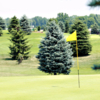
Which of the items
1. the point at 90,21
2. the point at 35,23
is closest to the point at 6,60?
the point at 90,21

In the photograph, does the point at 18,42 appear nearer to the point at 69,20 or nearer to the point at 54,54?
the point at 54,54

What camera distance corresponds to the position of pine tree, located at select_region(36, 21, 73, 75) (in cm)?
1706

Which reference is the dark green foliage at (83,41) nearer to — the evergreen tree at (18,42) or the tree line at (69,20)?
the evergreen tree at (18,42)

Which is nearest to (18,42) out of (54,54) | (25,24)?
(54,54)

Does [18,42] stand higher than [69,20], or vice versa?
[69,20]

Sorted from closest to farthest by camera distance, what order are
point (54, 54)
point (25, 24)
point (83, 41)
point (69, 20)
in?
point (54, 54) → point (83, 41) → point (25, 24) → point (69, 20)

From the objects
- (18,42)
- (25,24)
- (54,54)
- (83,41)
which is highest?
(25,24)

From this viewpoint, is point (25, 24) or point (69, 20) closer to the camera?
point (25, 24)

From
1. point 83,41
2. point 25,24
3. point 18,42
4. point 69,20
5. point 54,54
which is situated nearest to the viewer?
point 54,54

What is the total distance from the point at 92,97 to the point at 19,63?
21.7 metres

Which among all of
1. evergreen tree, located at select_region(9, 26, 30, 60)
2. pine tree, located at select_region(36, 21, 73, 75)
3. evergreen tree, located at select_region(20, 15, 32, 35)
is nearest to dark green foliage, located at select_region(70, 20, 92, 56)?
evergreen tree, located at select_region(9, 26, 30, 60)

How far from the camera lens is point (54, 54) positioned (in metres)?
17.1

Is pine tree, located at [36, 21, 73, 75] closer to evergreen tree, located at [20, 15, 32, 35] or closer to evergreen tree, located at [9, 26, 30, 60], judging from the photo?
evergreen tree, located at [9, 26, 30, 60]

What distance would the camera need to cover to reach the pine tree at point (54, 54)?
56.0 feet
